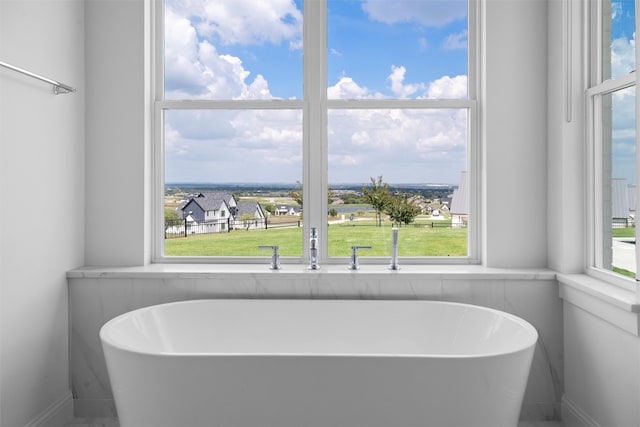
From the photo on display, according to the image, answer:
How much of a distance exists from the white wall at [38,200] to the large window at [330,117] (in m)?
0.47

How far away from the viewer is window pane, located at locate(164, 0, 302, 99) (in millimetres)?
2883

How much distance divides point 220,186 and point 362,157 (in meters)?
0.86

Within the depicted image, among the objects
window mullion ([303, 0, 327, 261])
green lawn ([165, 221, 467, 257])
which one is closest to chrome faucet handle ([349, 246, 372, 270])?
green lawn ([165, 221, 467, 257])

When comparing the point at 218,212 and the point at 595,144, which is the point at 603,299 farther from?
the point at 218,212

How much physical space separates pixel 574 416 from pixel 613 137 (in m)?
1.34

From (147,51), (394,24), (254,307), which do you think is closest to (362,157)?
(394,24)

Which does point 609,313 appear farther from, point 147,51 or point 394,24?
point 147,51

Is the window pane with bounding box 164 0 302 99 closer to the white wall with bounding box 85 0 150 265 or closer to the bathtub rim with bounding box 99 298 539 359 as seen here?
the white wall with bounding box 85 0 150 265

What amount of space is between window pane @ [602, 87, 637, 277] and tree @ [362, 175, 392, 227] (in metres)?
1.10

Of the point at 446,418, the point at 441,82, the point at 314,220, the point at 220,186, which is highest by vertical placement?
the point at 441,82

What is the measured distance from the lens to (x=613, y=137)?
2262mm

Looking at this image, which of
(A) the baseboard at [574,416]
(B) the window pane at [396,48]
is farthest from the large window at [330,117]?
(A) the baseboard at [574,416]

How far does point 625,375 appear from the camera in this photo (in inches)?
78.5

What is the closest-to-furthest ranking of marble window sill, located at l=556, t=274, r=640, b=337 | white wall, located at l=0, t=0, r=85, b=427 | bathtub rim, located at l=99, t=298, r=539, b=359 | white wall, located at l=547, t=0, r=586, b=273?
bathtub rim, located at l=99, t=298, r=539, b=359, marble window sill, located at l=556, t=274, r=640, b=337, white wall, located at l=0, t=0, r=85, b=427, white wall, located at l=547, t=0, r=586, b=273
